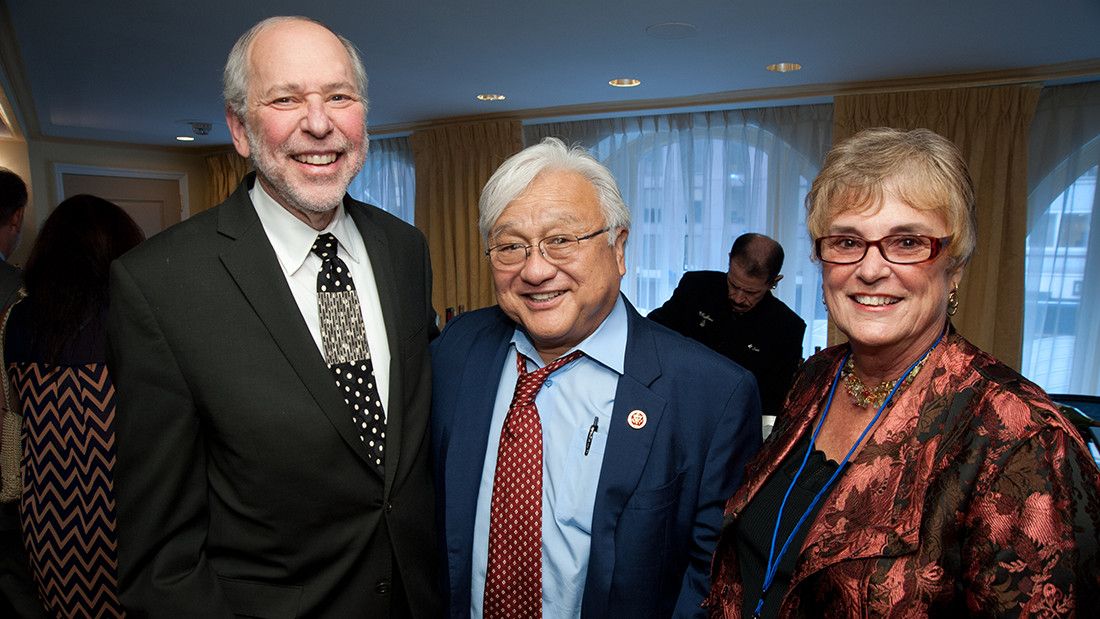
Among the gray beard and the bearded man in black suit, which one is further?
the gray beard

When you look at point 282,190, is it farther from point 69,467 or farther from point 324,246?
point 69,467

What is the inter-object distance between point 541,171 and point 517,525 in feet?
2.25

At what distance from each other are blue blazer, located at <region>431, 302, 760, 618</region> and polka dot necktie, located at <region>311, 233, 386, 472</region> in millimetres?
174

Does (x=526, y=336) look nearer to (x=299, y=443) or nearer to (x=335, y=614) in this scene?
(x=299, y=443)

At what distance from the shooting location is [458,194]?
21.2 ft

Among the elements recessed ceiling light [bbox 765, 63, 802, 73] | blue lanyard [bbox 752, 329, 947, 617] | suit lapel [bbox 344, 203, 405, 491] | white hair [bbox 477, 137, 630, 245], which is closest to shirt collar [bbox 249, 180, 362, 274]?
suit lapel [bbox 344, 203, 405, 491]

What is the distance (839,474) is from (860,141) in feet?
1.88

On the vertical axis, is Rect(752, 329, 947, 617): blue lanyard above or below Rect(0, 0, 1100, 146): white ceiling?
below

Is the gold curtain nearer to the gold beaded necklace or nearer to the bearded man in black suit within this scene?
the bearded man in black suit

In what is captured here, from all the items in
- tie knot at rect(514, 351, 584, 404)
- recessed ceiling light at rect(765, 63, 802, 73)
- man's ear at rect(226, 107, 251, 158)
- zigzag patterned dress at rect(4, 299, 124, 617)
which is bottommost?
zigzag patterned dress at rect(4, 299, 124, 617)

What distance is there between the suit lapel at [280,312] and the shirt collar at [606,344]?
401 mm

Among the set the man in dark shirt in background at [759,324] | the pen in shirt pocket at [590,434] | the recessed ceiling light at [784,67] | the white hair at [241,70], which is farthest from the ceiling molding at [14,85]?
the recessed ceiling light at [784,67]

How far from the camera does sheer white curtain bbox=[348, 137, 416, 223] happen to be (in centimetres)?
719

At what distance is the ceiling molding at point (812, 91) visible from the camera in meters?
4.25
